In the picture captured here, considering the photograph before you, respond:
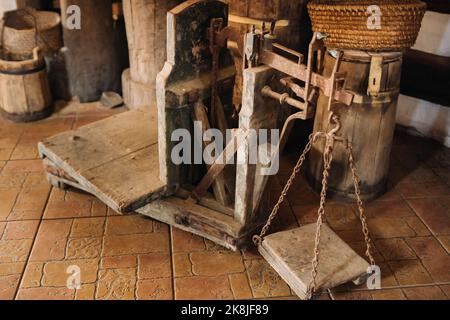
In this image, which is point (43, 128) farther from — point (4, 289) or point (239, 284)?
point (239, 284)

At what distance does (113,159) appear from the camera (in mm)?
3916

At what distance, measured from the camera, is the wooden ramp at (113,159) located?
11.6ft

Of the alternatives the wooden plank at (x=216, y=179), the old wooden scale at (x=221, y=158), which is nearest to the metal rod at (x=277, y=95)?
the old wooden scale at (x=221, y=158)

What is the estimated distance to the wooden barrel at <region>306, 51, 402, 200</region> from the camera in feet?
12.1

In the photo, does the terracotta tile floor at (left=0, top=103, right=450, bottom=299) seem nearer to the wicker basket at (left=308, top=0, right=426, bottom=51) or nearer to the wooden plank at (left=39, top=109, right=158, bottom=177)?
the wooden plank at (left=39, top=109, right=158, bottom=177)

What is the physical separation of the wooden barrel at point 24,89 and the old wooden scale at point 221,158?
1.38 meters

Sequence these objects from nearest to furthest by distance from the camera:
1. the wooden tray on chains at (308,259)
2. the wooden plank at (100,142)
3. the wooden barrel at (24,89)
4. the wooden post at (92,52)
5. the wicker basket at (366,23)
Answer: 1. the wooden tray on chains at (308,259)
2. the wicker basket at (366,23)
3. the wooden plank at (100,142)
4. the wooden barrel at (24,89)
5. the wooden post at (92,52)

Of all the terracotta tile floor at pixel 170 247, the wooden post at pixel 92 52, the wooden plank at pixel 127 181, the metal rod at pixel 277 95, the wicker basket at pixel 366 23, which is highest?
the wicker basket at pixel 366 23

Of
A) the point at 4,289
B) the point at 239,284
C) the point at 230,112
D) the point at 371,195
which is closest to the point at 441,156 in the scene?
the point at 371,195

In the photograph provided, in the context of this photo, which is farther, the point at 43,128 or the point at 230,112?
the point at 43,128

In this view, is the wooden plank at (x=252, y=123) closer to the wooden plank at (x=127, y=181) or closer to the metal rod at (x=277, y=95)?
the metal rod at (x=277, y=95)

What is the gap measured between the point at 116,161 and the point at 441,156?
3.14 meters

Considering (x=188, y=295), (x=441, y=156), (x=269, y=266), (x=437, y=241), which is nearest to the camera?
(x=188, y=295)

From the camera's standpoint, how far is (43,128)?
17.0 ft
